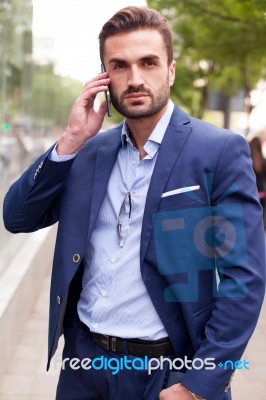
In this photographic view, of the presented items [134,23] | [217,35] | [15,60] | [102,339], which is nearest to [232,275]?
[102,339]

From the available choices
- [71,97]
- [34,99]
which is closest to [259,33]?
[34,99]

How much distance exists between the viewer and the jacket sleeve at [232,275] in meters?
1.96

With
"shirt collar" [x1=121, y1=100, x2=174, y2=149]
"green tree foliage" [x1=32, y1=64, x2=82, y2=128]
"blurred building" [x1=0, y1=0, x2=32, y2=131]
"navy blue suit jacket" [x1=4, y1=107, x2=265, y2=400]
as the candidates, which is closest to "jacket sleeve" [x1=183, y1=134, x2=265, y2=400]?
"navy blue suit jacket" [x1=4, y1=107, x2=265, y2=400]

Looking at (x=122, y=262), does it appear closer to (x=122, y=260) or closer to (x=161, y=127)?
(x=122, y=260)

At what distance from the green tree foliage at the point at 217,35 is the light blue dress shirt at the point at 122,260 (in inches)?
141

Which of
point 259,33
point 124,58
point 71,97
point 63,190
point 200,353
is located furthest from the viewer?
point 71,97

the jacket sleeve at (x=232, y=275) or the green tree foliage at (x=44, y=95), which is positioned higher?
the jacket sleeve at (x=232, y=275)

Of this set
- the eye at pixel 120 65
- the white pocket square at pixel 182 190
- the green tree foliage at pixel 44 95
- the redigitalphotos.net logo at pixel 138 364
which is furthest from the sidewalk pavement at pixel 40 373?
the green tree foliage at pixel 44 95

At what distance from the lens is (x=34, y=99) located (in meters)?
8.66

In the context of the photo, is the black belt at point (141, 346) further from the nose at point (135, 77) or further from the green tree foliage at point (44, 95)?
the green tree foliage at point (44, 95)

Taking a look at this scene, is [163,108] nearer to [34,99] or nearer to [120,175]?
[120,175]

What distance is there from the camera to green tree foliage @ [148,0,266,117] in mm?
8359

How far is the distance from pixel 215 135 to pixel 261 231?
0.37 m

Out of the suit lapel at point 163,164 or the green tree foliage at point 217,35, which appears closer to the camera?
the suit lapel at point 163,164
